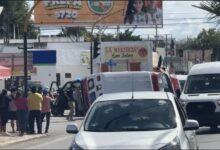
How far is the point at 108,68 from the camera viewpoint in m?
57.1

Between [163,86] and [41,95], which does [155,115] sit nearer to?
[41,95]

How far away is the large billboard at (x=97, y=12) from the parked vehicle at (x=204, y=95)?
156 feet

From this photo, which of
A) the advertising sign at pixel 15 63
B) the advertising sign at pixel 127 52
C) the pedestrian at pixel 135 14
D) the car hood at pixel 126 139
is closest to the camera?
the car hood at pixel 126 139

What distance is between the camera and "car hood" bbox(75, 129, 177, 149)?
1032 cm

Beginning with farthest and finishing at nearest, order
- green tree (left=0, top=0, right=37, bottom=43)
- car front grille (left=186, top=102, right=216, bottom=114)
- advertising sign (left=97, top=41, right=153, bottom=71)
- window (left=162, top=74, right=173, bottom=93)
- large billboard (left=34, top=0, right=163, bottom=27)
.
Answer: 1. green tree (left=0, top=0, right=37, bottom=43)
2. large billboard (left=34, top=0, right=163, bottom=27)
3. advertising sign (left=97, top=41, right=153, bottom=71)
4. window (left=162, top=74, right=173, bottom=93)
5. car front grille (left=186, top=102, right=216, bottom=114)

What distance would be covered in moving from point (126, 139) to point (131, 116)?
122 cm

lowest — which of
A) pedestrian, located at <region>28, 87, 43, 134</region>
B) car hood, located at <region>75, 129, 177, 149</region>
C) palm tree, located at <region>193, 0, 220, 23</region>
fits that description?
pedestrian, located at <region>28, 87, 43, 134</region>

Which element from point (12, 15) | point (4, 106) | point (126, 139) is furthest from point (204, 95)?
→ point (12, 15)

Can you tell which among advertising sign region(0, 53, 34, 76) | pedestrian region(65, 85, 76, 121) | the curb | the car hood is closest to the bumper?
the curb

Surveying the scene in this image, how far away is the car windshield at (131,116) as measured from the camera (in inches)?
455

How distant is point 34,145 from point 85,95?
1146 centimetres

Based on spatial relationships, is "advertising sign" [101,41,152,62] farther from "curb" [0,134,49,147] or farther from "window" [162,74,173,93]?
"curb" [0,134,49,147]

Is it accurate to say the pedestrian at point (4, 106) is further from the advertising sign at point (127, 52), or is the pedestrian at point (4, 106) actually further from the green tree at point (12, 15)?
the green tree at point (12, 15)

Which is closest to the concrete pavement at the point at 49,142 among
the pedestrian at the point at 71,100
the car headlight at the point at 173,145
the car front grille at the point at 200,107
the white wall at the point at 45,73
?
the car front grille at the point at 200,107
